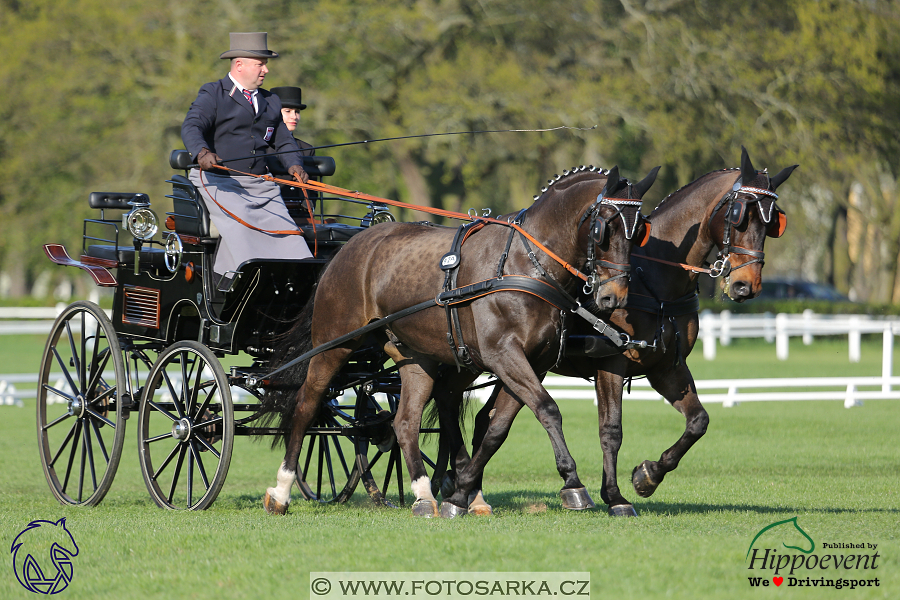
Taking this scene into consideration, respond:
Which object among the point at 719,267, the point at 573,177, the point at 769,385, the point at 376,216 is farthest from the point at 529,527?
the point at 769,385

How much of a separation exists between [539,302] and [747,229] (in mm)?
1350

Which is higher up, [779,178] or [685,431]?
[779,178]

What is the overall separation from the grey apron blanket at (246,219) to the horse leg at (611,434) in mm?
2281

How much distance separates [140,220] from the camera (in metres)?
7.66

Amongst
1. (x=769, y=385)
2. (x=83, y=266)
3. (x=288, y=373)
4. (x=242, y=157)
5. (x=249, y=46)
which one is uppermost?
(x=249, y=46)

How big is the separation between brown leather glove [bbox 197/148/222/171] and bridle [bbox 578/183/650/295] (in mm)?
2628

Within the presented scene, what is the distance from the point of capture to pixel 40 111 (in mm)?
28266

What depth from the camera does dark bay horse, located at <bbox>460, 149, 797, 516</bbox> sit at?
6.54 m

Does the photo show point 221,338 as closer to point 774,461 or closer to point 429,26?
point 774,461

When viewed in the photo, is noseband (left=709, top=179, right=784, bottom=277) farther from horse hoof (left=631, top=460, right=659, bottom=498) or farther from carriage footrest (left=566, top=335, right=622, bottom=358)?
horse hoof (left=631, top=460, right=659, bottom=498)

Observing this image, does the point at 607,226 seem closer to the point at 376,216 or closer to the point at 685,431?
the point at 685,431

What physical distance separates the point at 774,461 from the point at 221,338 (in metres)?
5.50

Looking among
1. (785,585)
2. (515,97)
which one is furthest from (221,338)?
(515,97)

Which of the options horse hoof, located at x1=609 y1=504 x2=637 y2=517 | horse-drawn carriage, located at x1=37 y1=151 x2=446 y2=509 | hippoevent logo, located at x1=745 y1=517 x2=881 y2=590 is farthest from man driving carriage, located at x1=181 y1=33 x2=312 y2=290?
hippoevent logo, located at x1=745 y1=517 x2=881 y2=590
